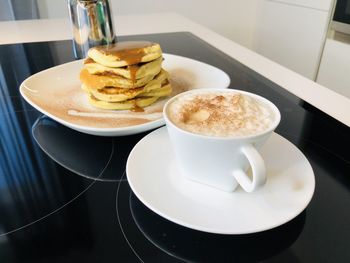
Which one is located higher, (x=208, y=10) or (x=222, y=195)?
(x=222, y=195)

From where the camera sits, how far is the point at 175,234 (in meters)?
0.31

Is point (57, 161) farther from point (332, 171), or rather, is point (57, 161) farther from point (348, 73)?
point (348, 73)

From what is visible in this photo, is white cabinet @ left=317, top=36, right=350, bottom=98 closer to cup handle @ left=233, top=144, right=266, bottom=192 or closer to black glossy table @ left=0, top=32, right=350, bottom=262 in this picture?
black glossy table @ left=0, top=32, right=350, bottom=262

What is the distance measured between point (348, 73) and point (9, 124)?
1.54 m

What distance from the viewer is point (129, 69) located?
506 millimetres

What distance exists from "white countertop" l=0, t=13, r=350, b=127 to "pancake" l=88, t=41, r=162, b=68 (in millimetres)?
328

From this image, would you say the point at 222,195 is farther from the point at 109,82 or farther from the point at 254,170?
the point at 109,82

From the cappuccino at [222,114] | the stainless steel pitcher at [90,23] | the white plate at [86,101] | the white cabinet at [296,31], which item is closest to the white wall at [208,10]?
the white cabinet at [296,31]

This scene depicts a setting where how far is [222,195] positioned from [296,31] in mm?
1833

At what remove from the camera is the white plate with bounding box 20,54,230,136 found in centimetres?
46

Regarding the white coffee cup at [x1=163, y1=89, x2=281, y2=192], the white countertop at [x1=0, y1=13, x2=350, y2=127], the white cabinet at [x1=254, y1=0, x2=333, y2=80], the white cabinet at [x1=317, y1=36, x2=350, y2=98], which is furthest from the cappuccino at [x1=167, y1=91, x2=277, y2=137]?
the white cabinet at [x1=254, y1=0, x2=333, y2=80]

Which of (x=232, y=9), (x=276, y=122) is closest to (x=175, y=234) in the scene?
(x=276, y=122)

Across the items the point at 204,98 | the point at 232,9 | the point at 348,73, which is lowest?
the point at 348,73

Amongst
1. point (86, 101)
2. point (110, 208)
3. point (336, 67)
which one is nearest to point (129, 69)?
point (86, 101)
